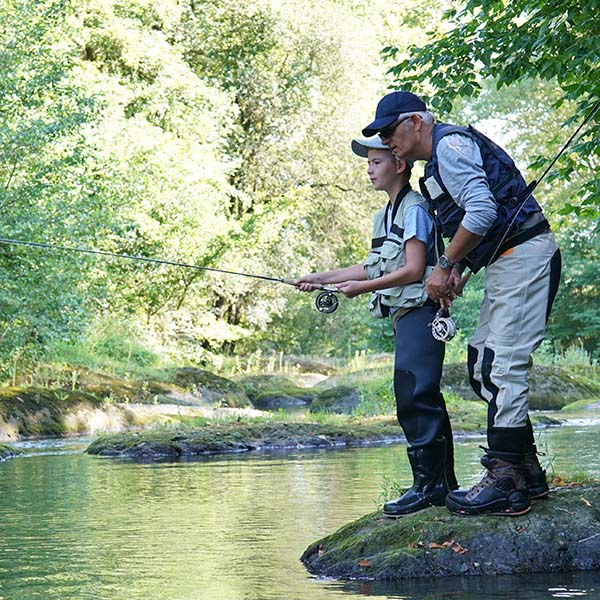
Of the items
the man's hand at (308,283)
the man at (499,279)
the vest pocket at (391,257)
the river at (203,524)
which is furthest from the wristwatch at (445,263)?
the river at (203,524)

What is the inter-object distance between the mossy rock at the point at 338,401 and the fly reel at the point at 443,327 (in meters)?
13.4

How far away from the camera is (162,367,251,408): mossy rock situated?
19.3m

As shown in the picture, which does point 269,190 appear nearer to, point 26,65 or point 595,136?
point 26,65

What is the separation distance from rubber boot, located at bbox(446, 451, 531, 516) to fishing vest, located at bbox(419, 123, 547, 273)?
0.82 meters

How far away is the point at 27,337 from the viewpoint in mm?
16109

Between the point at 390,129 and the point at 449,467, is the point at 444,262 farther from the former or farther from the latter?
the point at 449,467

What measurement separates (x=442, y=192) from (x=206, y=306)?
78.3 feet

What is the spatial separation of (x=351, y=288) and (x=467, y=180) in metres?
0.79

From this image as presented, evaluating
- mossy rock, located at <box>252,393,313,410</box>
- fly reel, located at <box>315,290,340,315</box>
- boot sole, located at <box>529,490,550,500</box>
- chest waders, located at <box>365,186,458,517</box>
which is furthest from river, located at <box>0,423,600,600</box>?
mossy rock, located at <box>252,393,313,410</box>

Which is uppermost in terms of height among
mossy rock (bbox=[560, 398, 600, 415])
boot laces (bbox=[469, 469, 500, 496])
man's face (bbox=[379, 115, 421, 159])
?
man's face (bbox=[379, 115, 421, 159])

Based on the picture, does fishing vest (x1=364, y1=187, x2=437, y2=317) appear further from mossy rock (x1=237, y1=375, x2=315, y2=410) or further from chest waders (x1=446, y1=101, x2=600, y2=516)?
mossy rock (x1=237, y1=375, x2=315, y2=410)

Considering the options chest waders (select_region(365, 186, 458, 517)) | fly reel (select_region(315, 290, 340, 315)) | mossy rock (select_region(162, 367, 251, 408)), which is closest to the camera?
chest waders (select_region(365, 186, 458, 517))

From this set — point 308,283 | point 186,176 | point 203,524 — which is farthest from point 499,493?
point 186,176

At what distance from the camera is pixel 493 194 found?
4.98 metres
